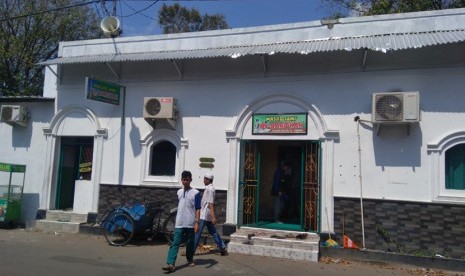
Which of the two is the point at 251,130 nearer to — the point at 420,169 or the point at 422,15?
the point at 420,169

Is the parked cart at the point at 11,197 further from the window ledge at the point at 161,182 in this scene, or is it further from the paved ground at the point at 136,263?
the window ledge at the point at 161,182

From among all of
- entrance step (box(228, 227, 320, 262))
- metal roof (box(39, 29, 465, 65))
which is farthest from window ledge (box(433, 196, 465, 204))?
metal roof (box(39, 29, 465, 65))

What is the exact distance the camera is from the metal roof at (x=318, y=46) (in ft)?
29.0

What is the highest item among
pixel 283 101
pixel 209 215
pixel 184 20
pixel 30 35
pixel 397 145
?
pixel 184 20

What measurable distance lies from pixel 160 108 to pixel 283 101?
3.17 meters

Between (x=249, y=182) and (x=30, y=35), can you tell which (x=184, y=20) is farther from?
(x=249, y=182)

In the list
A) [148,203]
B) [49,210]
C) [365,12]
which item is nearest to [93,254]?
[148,203]

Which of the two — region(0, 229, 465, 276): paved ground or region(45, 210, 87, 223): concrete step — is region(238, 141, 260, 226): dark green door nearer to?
region(0, 229, 465, 276): paved ground

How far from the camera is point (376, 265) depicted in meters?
8.80

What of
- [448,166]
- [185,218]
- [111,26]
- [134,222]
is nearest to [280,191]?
[134,222]

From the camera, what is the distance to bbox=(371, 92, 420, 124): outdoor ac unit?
29.6 ft

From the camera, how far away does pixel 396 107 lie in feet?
30.0

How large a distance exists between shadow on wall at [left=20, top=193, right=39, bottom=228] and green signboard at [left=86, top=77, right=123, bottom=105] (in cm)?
379

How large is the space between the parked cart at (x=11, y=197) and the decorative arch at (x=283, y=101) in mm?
6284
